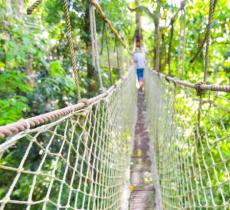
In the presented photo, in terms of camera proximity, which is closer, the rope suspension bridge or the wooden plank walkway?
the rope suspension bridge

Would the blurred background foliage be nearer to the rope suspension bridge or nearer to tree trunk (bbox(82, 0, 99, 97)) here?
tree trunk (bbox(82, 0, 99, 97))

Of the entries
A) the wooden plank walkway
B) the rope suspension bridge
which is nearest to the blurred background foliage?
the rope suspension bridge

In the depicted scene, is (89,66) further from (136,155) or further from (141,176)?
(141,176)

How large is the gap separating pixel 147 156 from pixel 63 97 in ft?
2.64

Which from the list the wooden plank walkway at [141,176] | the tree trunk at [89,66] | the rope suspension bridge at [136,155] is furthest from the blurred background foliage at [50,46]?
the wooden plank walkway at [141,176]

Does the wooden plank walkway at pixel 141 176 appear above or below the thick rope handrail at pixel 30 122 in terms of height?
above

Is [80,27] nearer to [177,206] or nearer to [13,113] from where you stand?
[13,113]

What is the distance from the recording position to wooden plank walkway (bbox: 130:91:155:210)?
166cm

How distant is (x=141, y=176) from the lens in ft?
6.51

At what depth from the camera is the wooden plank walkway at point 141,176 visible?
65.2 inches

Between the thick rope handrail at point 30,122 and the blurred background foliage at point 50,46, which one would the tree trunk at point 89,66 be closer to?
the blurred background foliage at point 50,46

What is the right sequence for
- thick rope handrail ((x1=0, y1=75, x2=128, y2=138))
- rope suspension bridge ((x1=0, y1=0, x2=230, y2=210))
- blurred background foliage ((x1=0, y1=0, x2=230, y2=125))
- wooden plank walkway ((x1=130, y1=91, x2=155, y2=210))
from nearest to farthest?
thick rope handrail ((x1=0, y1=75, x2=128, y2=138)) → rope suspension bridge ((x1=0, y1=0, x2=230, y2=210)) → blurred background foliage ((x1=0, y1=0, x2=230, y2=125)) → wooden plank walkway ((x1=130, y1=91, x2=155, y2=210))

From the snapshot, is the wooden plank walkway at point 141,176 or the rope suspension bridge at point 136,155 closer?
the rope suspension bridge at point 136,155

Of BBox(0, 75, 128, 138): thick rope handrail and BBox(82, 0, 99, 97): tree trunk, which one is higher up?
BBox(82, 0, 99, 97): tree trunk
